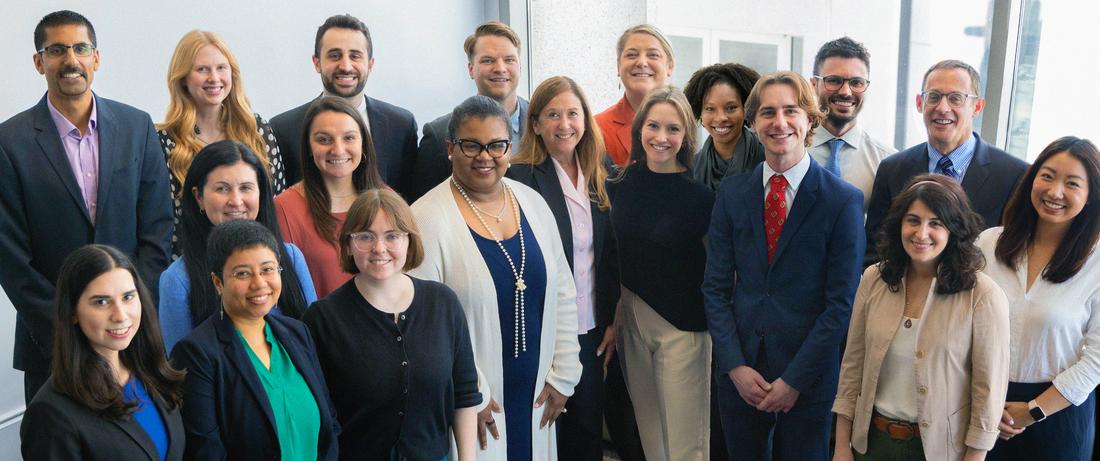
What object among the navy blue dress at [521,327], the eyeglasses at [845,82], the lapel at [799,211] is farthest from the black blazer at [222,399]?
the eyeglasses at [845,82]

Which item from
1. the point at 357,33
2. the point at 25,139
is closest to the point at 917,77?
the point at 357,33

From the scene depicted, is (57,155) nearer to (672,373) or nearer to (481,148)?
(481,148)

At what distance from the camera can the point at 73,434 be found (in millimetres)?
1736

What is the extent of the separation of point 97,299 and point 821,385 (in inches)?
76.1

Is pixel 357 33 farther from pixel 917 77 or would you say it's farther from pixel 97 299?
pixel 917 77

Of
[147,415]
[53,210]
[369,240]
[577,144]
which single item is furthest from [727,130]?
[53,210]

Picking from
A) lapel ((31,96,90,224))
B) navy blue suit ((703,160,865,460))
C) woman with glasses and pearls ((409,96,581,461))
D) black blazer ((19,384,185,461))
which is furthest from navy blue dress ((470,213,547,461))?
lapel ((31,96,90,224))

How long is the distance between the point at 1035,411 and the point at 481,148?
1.66 metres

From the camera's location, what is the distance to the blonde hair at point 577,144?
9.86ft

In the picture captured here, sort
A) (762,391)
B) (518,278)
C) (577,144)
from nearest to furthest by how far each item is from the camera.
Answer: (518,278), (762,391), (577,144)

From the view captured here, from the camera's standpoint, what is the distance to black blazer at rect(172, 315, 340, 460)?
77.4 inches

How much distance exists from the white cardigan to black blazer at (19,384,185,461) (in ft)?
2.91

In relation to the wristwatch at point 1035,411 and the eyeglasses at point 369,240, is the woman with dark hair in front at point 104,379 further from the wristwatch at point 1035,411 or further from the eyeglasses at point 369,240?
the wristwatch at point 1035,411

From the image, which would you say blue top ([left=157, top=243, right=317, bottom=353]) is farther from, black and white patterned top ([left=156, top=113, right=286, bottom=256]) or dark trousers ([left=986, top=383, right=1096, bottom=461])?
dark trousers ([left=986, top=383, right=1096, bottom=461])
